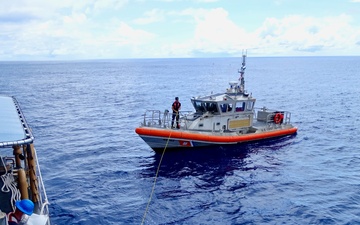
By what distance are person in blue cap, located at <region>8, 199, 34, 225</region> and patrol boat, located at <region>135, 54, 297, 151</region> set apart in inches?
530

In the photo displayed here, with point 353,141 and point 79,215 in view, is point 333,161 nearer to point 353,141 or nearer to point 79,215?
point 353,141

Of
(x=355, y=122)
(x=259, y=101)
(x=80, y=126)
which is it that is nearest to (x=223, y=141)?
(x=80, y=126)

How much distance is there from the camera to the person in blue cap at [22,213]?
6738 mm

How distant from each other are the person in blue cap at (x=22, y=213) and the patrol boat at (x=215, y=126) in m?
13.5

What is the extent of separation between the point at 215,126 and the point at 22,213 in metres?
17.3

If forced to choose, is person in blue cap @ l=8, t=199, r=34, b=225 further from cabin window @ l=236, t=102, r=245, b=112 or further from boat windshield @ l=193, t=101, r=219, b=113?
cabin window @ l=236, t=102, r=245, b=112

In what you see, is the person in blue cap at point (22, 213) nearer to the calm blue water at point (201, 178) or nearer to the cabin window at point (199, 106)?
the calm blue water at point (201, 178)

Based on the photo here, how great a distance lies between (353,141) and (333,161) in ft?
19.4

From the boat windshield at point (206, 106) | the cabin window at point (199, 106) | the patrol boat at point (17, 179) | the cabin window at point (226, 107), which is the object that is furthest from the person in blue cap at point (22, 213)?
the cabin window at point (226, 107)

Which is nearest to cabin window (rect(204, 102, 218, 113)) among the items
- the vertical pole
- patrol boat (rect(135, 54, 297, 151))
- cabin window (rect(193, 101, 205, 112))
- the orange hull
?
patrol boat (rect(135, 54, 297, 151))

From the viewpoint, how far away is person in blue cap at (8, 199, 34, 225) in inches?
A: 265

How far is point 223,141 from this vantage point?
74.7ft

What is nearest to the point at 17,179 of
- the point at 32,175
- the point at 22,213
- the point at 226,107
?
the point at 32,175

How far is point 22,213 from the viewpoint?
713 cm
